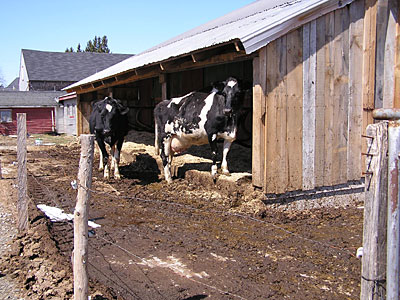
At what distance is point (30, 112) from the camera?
3312 cm

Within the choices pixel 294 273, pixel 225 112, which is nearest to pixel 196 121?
pixel 225 112

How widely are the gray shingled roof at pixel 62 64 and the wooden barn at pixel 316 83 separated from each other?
39.2 metres

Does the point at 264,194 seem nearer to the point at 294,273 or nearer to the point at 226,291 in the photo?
the point at 294,273

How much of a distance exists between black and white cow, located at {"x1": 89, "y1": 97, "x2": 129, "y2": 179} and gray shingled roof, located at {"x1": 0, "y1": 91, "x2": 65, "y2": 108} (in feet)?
80.4

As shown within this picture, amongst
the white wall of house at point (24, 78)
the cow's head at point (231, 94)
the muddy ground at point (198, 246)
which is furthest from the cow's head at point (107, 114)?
the white wall of house at point (24, 78)

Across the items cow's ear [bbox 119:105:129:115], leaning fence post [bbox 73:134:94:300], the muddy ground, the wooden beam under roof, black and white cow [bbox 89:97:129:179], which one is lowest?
the muddy ground

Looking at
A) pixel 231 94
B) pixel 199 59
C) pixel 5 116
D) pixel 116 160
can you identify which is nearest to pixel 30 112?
pixel 5 116

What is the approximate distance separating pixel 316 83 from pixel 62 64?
4285 centimetres

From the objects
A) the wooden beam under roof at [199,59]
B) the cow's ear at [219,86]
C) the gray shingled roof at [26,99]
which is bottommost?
the cow's ear at [219,86]

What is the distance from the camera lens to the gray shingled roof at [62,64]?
43781 mm

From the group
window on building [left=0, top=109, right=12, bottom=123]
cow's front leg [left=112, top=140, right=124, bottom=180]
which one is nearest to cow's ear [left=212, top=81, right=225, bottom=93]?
cow's front leg [left=112, top=140, right=124, bottom=180]

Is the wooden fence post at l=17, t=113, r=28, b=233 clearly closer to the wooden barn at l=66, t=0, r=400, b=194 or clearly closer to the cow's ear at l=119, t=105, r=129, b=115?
the wooden barn at l=66, t=0, r=400, b=194

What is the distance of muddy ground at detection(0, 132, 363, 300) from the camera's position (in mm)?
4188

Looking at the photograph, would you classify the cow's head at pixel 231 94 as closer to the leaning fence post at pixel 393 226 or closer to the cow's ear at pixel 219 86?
the cow's ear at pixel 219 86
